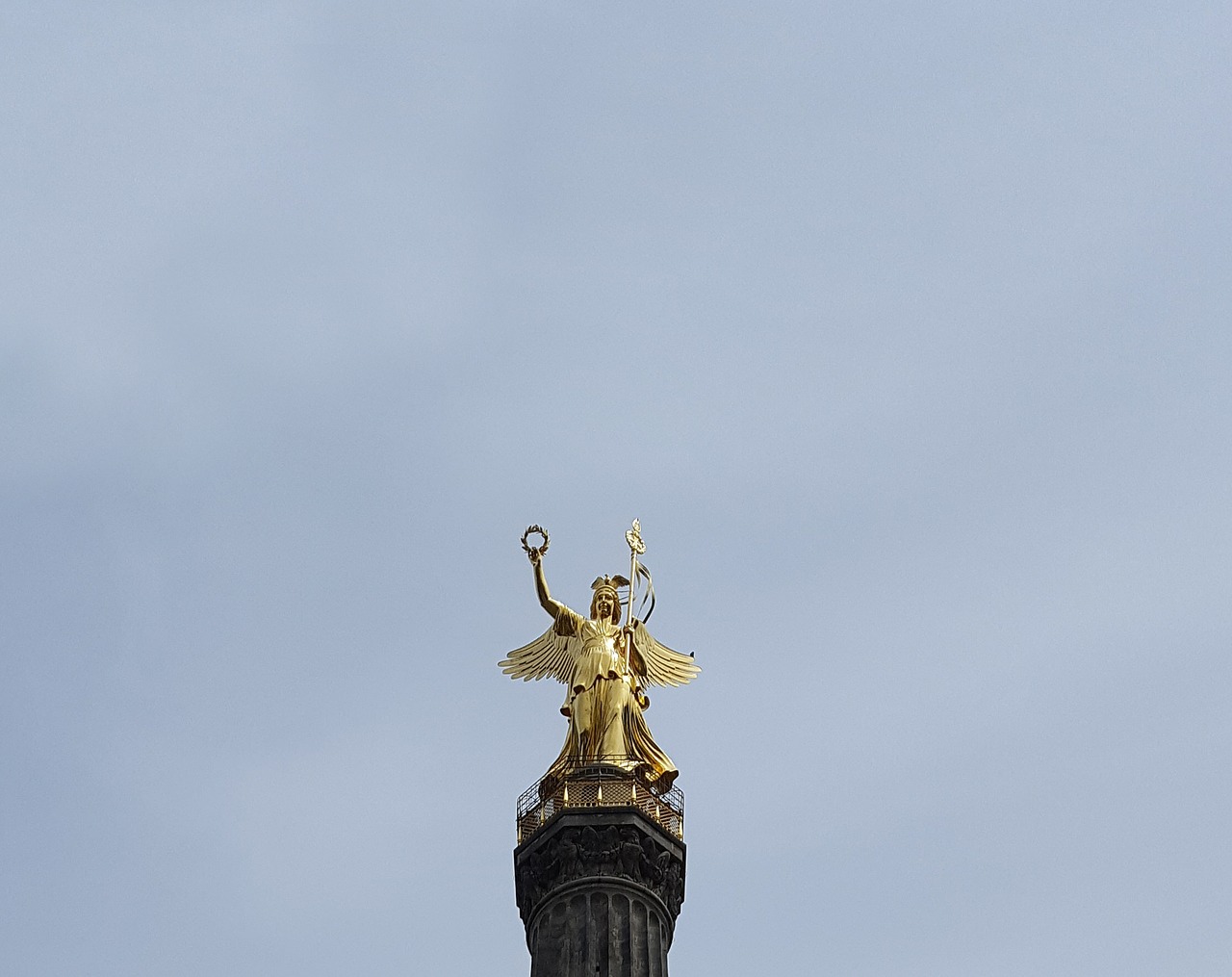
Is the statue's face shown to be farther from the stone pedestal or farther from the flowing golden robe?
the stone pedestal

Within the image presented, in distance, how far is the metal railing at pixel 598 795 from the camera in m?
50.8

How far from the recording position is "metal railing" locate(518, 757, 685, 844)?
50.8m

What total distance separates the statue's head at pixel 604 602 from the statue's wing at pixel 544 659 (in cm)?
84

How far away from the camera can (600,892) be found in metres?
49.5

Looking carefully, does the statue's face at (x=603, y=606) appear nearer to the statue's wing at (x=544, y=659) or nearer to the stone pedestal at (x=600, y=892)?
the statue's wing at (x=544, y=659)

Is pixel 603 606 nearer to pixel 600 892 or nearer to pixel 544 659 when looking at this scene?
pixel 544 659

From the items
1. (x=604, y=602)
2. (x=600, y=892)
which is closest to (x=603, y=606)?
(x=604, y=602)

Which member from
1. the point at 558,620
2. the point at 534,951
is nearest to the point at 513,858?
the point at 534,951

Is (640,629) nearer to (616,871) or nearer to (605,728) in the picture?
(605,728)

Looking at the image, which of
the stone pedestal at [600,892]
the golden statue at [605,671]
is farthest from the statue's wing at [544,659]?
the stone pedestal at [600,892]

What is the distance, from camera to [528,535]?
181 ft

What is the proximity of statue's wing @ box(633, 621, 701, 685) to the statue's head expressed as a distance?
0.50 meters

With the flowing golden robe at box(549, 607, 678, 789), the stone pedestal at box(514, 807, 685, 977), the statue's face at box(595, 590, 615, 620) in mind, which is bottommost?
the stone pedestal at box(514, 807, 685, 977)

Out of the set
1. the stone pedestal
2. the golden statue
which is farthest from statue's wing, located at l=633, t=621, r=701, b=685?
the stone pedestal
